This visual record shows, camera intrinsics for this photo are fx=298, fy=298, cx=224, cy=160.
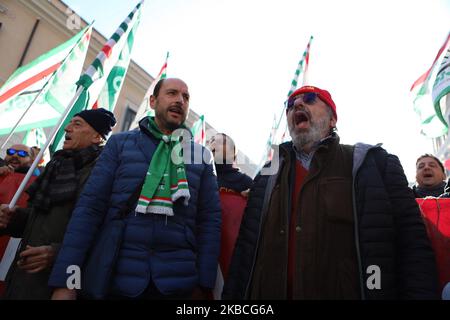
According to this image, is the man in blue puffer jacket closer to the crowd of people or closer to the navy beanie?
the crowd of people

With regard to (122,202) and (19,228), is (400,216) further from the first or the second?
(19,228)

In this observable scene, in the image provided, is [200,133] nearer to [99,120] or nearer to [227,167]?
[227,167]

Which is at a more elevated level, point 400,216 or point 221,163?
point 221,163

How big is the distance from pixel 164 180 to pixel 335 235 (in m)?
1.02

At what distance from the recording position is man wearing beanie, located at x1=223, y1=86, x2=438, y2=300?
133 cm

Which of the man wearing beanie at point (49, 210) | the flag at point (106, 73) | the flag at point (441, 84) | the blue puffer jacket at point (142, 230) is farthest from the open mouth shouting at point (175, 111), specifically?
the flag at point (441, 84)

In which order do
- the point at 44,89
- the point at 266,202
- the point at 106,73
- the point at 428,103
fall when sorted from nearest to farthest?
the point at 266,202 → the point at 106,73 → the point at 44,89 → the point at 428,103

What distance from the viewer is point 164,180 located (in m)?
1.83

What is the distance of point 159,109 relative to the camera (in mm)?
2203

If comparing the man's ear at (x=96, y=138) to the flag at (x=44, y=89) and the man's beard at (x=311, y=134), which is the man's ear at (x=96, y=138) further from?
the flag at (x=44, y=89)

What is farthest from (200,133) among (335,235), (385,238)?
(385,238)
